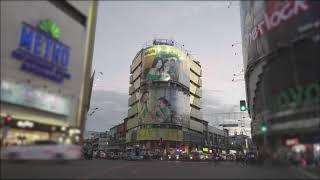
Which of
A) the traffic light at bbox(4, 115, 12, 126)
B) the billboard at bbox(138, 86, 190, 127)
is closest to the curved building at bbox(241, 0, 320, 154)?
the traffic light at bbox(4, 115, 12, 126)

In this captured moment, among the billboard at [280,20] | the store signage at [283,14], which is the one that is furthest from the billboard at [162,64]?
the store signage at [283,14]

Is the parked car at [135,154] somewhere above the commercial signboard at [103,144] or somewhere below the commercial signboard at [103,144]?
below

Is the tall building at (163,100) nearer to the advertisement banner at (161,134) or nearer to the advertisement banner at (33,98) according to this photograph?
the advertisement banner at (161,134)

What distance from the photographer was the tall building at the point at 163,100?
109688 millimetres

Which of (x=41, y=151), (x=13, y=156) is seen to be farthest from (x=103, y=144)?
(x=41, y=151)

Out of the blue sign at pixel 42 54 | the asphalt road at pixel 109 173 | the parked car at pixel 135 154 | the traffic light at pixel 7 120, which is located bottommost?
the asphalt road at pixel 109 173

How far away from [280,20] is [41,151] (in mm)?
28299

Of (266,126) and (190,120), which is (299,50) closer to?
(266,126)

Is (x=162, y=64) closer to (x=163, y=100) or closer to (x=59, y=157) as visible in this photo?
(x=163, y=100)

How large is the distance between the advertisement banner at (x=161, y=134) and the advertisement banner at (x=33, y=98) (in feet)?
235

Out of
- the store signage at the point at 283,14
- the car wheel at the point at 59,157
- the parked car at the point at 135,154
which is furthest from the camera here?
the parked car at the point at 135,154

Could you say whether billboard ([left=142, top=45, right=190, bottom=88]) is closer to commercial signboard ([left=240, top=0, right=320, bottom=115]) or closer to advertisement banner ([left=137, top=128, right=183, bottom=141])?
advertisement banner ([left=137, top=128, right=183, bottom=141])

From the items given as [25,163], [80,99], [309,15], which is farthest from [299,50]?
[25,163]

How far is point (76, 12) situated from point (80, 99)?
967cm
